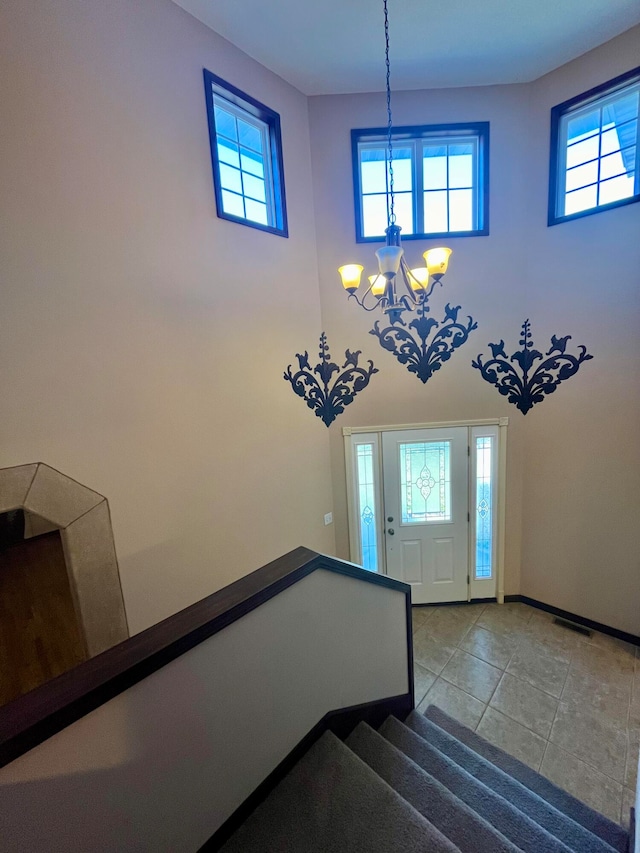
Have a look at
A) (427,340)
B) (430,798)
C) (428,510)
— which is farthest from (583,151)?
(430,798)

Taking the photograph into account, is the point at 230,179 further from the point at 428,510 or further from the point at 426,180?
the point at 428,510

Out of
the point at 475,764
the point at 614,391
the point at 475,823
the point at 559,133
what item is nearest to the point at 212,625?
the point at 475,823

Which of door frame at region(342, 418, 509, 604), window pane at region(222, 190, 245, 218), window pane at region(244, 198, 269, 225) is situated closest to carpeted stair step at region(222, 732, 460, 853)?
door frame at region(342, 418, 509, 604)

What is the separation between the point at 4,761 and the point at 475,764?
242 centimetres

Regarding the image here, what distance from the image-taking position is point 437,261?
2084mm

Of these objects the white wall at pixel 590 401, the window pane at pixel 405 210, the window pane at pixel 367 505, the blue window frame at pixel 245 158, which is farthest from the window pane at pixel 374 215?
the window pane at pixel 367 505

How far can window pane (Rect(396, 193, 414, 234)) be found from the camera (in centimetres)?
355

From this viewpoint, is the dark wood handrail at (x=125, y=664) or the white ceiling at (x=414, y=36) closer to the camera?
the dark wood handrail at (x=125, y=664)

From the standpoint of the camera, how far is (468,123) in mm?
3408

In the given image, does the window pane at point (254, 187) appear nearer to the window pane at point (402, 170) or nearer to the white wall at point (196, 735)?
the window pane at point (402, 170)

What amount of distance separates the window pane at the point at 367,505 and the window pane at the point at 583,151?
10.4 feet

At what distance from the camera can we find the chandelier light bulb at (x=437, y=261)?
206 centimetres

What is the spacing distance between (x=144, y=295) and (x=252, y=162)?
165cm

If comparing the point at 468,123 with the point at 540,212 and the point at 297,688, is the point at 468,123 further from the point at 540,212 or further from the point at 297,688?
the point at 297,688
